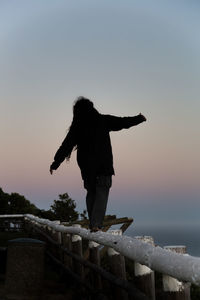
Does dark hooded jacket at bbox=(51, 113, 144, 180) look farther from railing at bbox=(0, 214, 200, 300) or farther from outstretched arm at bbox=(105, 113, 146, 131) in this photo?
railing at bbox=(0, 214, 200, 300)

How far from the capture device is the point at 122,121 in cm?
626

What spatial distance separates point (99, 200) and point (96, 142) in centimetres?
74

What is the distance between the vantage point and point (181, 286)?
9.14 feet

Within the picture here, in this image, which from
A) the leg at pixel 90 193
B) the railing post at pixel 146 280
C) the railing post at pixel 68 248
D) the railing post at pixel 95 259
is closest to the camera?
the railing post at pixel 146 280

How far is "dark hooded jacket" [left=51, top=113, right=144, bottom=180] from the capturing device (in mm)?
5949

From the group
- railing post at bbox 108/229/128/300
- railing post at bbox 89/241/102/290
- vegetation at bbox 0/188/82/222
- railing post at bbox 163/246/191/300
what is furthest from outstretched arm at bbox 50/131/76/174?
vegetation at bbox 0/188/82/222

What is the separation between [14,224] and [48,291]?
23830 millimetres

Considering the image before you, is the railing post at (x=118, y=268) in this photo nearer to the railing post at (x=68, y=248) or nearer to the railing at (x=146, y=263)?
the railing at (x=146, y=263)

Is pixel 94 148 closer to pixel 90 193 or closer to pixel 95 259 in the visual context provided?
pixel 90 193

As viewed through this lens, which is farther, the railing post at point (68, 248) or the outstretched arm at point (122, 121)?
the railing post at point (68, 248)

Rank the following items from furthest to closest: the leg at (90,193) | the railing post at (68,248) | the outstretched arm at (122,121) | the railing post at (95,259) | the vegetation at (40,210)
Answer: the vegetation at (40,210)
the railing post at (68,248)
the outstretched arm at (122,121)
the leg at (90,193)
the railing post at (95,259)

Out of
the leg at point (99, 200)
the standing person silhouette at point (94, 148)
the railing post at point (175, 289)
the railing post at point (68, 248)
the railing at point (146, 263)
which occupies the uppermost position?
the standing person silhouette at point (94, 148)

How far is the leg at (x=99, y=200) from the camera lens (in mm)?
5938

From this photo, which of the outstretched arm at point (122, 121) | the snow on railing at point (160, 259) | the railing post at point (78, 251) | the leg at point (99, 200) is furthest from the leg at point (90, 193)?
the snow on railing at point (160, 259)
